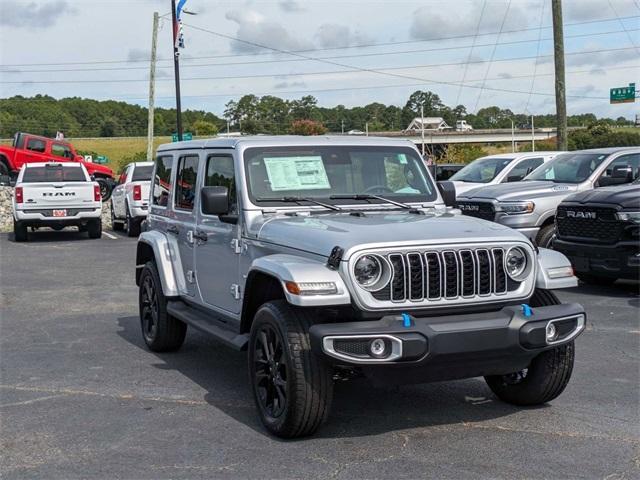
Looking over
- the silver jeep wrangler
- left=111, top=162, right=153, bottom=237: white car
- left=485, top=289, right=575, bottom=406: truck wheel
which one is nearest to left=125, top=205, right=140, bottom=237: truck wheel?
left=111, top=162, right=153, bottom=237: white car

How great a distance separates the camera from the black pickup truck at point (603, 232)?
1034cm

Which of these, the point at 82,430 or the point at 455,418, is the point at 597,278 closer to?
the point at 455,418

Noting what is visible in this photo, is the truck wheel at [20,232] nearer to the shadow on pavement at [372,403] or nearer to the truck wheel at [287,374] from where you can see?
the shadow on pavement at [372,403]

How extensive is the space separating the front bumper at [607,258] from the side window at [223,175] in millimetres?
5653

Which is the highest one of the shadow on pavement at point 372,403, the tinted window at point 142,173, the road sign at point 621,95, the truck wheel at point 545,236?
the road sign at point 621,95

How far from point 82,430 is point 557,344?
3.08m

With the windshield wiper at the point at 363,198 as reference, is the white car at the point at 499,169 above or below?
above

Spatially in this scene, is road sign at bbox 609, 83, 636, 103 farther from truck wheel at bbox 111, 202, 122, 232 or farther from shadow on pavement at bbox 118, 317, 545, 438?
shadow on pavement at bbox 118, 317, 545, 438

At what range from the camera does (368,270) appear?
16.7 ft

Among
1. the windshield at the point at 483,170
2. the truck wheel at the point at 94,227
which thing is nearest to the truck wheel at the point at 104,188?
the truck wheel at the point at 94,227

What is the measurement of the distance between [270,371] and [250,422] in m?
0.50

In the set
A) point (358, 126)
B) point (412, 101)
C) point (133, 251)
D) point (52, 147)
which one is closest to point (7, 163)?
point (52, 147)

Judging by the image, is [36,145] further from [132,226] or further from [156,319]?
[156,319]

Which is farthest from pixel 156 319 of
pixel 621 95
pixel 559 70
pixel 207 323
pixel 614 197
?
pixel 621 95
